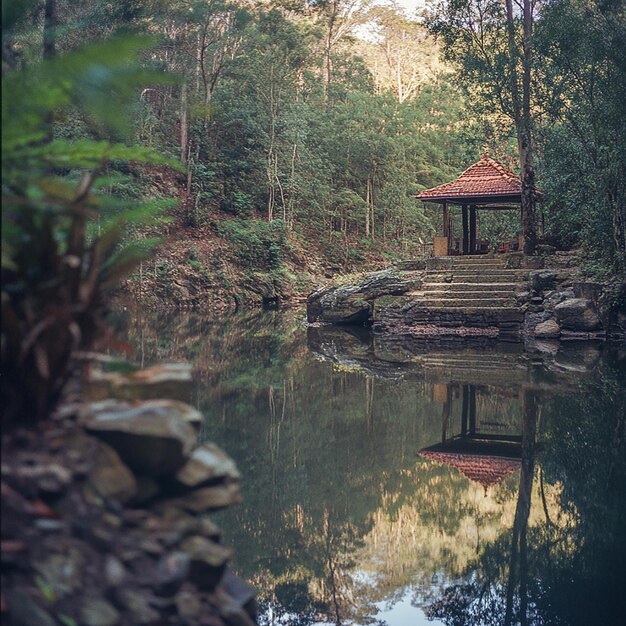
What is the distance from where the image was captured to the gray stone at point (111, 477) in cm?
229

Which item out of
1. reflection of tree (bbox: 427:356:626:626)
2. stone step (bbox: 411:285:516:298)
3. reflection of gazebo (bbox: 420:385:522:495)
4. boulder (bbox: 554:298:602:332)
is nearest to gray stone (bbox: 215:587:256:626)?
reflection of tree (bbox: 427:356:626:626)

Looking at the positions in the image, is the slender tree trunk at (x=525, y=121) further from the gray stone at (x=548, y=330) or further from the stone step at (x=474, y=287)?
the gray stone at (x=548, y=330)

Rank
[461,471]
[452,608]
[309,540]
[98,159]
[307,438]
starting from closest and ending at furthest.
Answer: [98,159], [452,608], [309,540], [461,471], [307,438]

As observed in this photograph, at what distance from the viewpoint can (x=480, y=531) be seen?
14.9 ft

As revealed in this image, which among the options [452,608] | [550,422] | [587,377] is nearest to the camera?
[452,608]

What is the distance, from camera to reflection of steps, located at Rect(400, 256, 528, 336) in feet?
57.0

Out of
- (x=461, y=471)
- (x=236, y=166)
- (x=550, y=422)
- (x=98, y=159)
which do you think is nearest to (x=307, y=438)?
(x=461, y=471)

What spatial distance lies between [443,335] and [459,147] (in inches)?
1035

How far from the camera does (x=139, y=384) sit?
2787 millimetres

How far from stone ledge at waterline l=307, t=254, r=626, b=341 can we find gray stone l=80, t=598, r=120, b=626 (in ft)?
49.9

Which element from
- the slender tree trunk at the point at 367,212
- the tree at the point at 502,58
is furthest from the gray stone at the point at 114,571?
the slender tree trunk at the point at 367,212

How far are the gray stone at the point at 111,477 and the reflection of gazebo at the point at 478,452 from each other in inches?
142

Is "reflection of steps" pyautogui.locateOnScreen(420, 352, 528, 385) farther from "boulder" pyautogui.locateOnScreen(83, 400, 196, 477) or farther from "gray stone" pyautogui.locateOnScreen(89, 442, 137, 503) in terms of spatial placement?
"gray stone" pyautogui.locateOnScreen(89, 442, 137, 503)

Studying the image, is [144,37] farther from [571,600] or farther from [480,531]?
[480,531]
